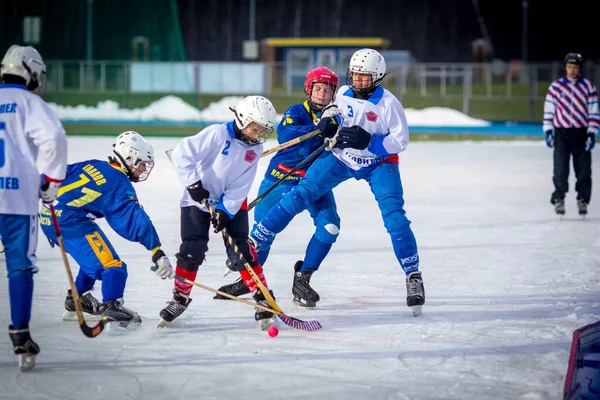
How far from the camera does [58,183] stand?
3906 millimetres

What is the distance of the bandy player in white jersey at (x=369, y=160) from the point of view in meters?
5.18

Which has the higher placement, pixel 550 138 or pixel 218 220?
pixel 550 138

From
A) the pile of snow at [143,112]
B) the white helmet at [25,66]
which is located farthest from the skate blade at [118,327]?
the pile of snow at [143,112]

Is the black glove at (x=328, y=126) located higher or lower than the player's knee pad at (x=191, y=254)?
higher

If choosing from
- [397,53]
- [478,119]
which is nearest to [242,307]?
[478,119]

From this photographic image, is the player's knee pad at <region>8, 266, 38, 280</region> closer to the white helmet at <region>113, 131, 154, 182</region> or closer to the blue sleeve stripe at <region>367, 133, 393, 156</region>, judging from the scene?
the white helmet at <region>113, 131, 154, 182</region>

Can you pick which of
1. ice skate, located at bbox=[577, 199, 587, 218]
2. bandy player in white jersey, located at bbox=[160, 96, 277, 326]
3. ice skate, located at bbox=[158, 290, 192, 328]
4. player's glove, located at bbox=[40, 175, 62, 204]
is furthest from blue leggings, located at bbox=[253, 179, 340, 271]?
ice skate, located at bbox=[577, 199, 587, 218]

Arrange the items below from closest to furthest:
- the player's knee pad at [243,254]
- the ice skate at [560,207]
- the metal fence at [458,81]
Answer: the player's knee pad at [243,254]
the ice skate at [560,207]
the metal fence at [458,81]

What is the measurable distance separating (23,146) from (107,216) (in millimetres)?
862

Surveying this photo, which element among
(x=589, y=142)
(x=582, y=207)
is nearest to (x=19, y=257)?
(x=582, y=207)

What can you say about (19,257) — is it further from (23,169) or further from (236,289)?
(236,289)

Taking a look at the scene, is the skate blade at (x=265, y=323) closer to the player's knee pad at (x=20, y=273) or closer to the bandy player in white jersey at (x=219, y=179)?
the bandy player in white jersey at (x=219, y=179)

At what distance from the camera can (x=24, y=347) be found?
154 inches

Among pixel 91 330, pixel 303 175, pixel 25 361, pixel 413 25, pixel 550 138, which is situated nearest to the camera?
pixel 25 361
